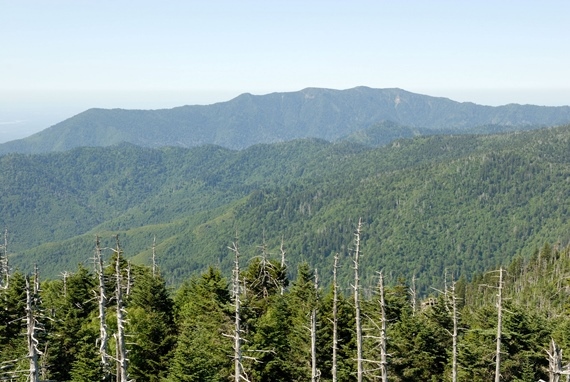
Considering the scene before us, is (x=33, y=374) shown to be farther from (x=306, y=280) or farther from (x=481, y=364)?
(x=481, y=364)

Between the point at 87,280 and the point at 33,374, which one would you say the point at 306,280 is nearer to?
the point at 87,280

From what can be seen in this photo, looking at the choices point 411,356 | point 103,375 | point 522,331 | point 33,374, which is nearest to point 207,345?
point 103,375

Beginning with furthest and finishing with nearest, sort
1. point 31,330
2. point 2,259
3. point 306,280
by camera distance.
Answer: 1. point 2,259
2. point 306,280
3. point 31,330

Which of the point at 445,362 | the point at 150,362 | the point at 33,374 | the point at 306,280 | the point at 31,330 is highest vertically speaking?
→ the point at 31,330

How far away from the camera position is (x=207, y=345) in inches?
1342

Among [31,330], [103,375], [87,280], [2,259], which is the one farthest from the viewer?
[2,259]

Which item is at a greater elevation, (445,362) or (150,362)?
(150,362)

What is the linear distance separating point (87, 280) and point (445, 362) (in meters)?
33.1

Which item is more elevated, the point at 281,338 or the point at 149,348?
the point at 149,348

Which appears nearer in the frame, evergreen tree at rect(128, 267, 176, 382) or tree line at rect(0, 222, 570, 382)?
tree line at rect(0, 222, 570, 382)

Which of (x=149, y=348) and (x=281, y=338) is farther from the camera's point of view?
(x=281, y=338)

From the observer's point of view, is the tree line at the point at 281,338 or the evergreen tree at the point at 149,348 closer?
the tree line at the point at 281,338

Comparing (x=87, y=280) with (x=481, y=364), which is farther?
(x=87, y=280)

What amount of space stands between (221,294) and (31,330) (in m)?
26.7
